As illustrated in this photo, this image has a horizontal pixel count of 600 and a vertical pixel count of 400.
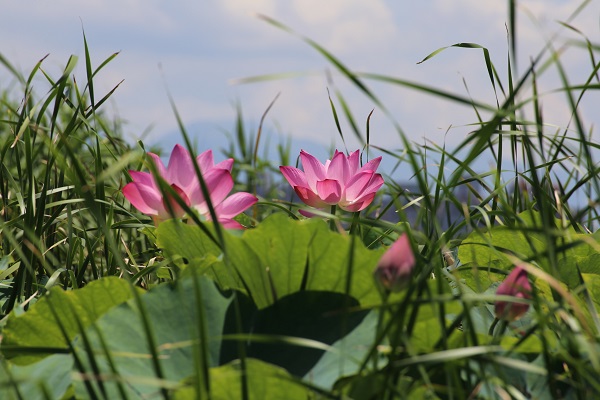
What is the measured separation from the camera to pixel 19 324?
0.80m

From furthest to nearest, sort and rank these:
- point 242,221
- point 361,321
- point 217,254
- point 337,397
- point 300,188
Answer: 1. point 242,221
2. point 300,188
3. point 217,254
4. point 361,321
5. point 337,397

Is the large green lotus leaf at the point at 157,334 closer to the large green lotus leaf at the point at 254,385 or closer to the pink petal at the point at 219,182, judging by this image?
the large green lotus leaf at the point at 254,385

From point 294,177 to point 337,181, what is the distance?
0.26 ft

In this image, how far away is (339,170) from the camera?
3.99ft

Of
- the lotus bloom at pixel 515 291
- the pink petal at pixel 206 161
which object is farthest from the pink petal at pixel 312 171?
the lotus bloom at pixel 515 291

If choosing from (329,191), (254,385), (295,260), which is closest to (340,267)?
(295,260)

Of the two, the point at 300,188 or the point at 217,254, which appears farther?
the point at 300,188

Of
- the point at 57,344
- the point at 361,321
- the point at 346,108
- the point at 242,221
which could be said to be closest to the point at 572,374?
the point at 361,321

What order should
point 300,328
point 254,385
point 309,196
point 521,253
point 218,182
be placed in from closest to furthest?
1. point 254,385
2. point 300,328
3. point 218,182
4. point 521,253
5. point 309,196

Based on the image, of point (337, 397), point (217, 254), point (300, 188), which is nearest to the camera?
point (337, 397)

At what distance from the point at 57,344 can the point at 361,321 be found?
0.36 meters

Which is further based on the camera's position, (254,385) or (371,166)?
(371,166)

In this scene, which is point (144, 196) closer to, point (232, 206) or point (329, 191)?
point (232, 206)

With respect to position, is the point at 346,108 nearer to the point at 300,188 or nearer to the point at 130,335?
Answer: the point at 130,335
